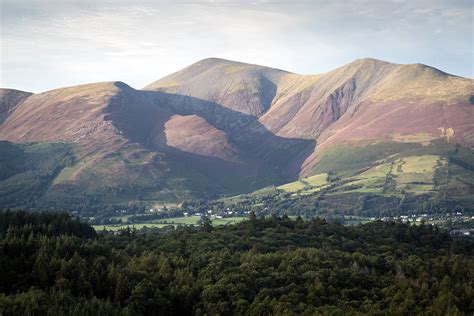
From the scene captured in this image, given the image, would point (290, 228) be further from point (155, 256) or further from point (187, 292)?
point (187, 292)

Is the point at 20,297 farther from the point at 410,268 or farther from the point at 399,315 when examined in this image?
the point at 410,268

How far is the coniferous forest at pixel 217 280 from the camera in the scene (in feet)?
272

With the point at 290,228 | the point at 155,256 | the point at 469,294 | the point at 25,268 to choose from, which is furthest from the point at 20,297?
the point at 290,228

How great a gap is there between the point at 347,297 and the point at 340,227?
71545mm

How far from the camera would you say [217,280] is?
97188 millimetres

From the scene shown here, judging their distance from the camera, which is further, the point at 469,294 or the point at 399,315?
the point at 469,294

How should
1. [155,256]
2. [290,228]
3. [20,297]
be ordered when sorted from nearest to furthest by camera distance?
[20,297] → [155,256] → [290,228]

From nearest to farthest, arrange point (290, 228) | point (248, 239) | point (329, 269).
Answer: point (329, 269)
point (248, 239)
point (290, 228)

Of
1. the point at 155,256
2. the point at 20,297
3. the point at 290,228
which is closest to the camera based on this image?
the point at 20,297

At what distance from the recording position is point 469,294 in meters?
94.4

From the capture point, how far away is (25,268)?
95.1 metres

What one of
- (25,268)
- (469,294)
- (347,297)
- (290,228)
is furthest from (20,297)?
(290,228)

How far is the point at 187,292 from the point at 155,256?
69.2 feet

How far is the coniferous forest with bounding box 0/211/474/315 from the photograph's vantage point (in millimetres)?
83000
